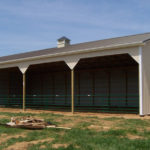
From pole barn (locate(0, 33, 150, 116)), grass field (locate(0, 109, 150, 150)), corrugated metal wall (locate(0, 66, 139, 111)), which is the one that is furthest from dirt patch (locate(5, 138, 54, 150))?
corrugated metal wall (locate(0, 66, 139, 111))

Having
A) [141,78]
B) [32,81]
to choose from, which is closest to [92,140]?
[141,78]

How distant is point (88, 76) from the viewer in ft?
64.3

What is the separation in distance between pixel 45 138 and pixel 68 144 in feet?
3.21

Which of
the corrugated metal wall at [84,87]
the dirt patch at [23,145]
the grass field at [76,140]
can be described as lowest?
the dirt patch at [23,145]

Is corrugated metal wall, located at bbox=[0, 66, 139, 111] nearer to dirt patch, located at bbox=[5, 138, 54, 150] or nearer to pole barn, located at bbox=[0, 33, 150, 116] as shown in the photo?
pole barn, located at bbox=[0, 33, 150, 116]

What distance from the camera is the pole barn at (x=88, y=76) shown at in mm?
11461

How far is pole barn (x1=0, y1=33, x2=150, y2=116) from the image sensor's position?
11461mm

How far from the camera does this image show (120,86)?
17.7 meters

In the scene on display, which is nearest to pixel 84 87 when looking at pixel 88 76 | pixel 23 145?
pixel 88 76

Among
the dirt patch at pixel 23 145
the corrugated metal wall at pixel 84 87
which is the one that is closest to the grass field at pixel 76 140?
the dirt patch at pixel 23 145

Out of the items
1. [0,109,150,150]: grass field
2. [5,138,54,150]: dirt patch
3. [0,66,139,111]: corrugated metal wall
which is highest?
[0,66,139,111]: corrugated metal wall

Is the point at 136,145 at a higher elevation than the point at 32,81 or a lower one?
lower

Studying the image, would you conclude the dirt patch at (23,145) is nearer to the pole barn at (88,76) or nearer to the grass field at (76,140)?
the grass field at (76,140)

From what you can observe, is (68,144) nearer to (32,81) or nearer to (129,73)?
(129,73)
